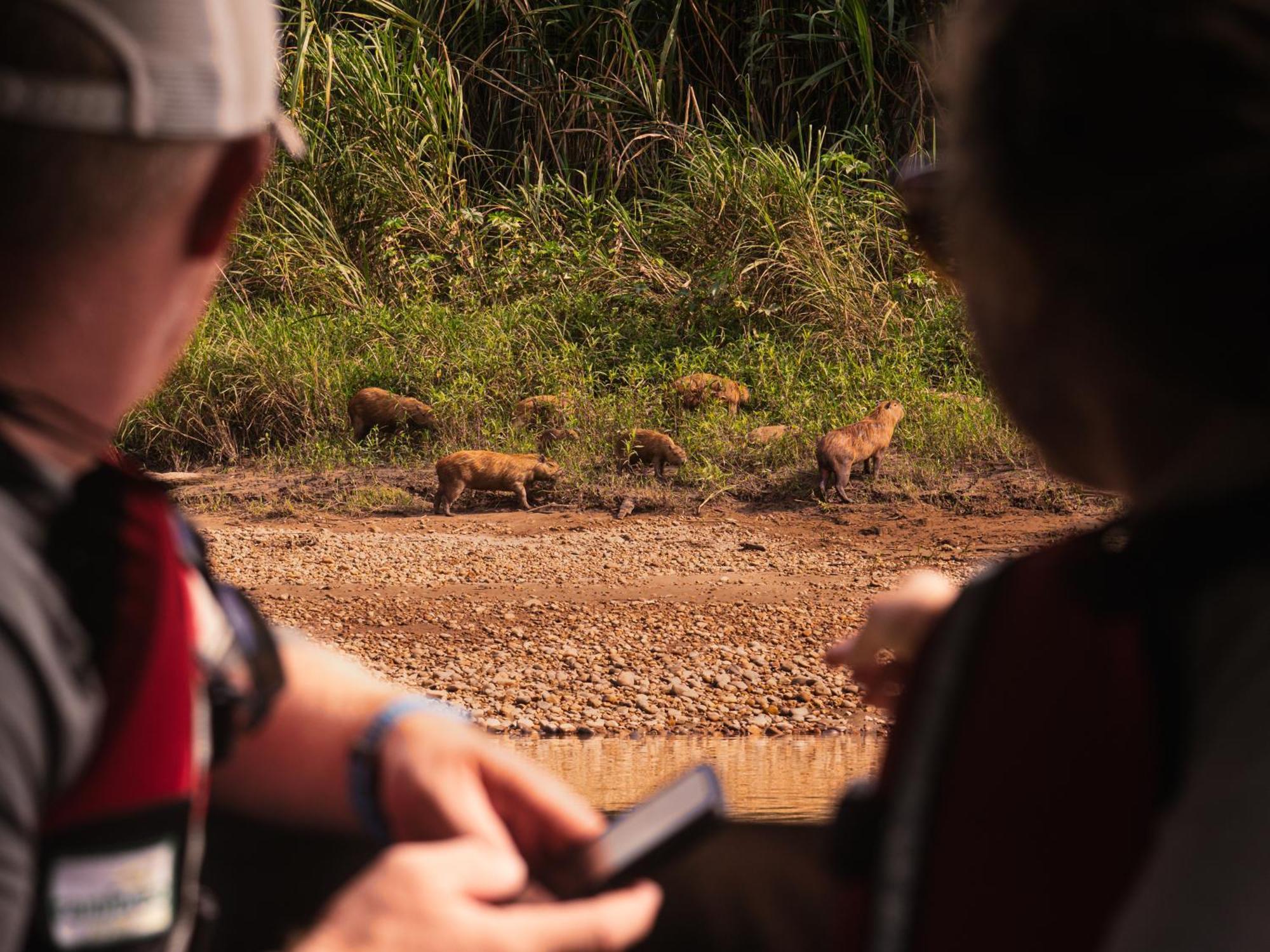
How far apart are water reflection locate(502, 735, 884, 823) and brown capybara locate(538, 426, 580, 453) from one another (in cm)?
355

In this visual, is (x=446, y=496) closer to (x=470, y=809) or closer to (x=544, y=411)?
(x=544, y=411)

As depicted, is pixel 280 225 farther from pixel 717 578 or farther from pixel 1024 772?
pixel 1024 772

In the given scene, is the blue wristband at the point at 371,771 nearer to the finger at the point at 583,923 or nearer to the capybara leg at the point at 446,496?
the finger at the point at 583,923

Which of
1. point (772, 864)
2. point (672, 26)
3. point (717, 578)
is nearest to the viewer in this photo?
point (772, 864)

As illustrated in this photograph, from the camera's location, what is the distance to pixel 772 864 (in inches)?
33.8

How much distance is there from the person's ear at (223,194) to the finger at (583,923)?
0.33 metres

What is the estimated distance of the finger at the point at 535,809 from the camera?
0.84 meters

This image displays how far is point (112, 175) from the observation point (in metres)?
0.64

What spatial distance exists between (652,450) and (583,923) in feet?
21.3

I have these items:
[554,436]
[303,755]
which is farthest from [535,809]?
[554,436]

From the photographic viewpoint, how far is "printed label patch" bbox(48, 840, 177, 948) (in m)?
0.64

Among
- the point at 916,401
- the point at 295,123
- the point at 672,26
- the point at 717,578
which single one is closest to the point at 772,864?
the point at 717,578

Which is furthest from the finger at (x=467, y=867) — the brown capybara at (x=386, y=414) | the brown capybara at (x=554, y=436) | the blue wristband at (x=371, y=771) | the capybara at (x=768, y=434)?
the brown capybara at (x=386, y=414)

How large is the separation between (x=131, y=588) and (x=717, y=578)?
5211 millimetres
